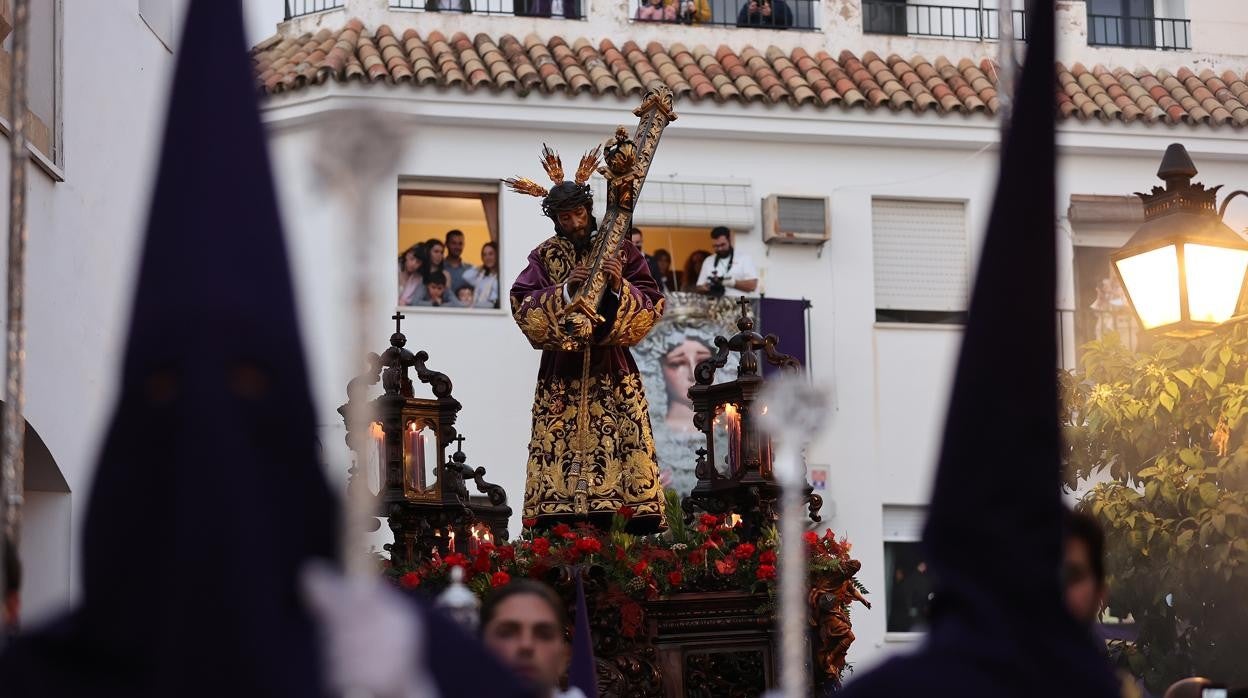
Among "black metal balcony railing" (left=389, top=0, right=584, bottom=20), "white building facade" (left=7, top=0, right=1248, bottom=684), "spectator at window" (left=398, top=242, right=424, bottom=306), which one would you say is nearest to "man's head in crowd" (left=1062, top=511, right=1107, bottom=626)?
"white building facade" (left=7, top=0, right=1248, bottom=684)

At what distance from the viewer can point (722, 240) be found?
20484 mm

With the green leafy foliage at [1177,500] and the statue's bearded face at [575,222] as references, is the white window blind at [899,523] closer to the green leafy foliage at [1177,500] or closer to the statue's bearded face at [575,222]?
the green leafy foliage at [1177,500]

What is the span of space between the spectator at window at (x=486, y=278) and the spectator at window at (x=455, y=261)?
0.22 feet

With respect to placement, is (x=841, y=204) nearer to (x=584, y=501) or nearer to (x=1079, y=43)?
(x=1079, y=43)

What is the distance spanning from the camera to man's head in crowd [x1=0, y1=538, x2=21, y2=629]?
4.17 metres

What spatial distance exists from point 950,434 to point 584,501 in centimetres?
635

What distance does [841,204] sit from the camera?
21.2 m

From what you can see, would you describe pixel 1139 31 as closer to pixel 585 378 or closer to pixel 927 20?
pixel 927 20

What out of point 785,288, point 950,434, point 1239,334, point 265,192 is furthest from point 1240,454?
point 785,288

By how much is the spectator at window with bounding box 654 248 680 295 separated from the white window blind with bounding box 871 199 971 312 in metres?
2.24

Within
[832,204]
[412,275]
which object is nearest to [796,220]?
[832,204]

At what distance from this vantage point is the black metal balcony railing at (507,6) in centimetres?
2105

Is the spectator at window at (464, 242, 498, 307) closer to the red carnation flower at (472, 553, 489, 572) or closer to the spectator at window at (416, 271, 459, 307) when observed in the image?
the spectator at window at (416, 271, 459, 307)

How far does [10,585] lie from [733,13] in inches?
731
